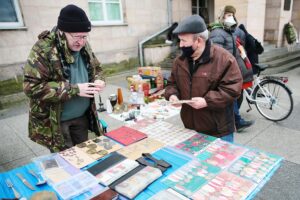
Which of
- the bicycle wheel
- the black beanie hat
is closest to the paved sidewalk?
the bicycle wheel

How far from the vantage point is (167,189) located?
4.25ft

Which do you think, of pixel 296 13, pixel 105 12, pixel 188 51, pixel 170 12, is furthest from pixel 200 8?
pixel 188 51

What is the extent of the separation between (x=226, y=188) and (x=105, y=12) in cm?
794

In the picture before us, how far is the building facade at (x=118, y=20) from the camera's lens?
19.8ft

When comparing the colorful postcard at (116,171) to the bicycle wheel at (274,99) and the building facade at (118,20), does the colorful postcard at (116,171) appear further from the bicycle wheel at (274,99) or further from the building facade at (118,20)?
the building facade at (118,20)

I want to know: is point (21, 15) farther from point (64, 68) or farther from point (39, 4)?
point (64, 68)

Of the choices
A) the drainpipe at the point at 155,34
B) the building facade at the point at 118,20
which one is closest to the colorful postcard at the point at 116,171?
the building facade at the point at 118,20

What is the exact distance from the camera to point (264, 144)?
343 cm

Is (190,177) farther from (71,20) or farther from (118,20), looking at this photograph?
(118,20)

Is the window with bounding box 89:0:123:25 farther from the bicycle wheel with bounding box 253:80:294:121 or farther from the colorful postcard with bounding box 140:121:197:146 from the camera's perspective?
the colorful postcard with bounding box 140:121:197:146

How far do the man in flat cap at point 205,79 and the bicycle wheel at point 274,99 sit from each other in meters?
2.37

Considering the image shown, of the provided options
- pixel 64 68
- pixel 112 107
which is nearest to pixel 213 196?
pixel 64 68

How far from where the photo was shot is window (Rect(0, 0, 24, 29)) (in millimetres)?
5891

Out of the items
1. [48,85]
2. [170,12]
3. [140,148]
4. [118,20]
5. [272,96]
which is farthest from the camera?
[170,12]
